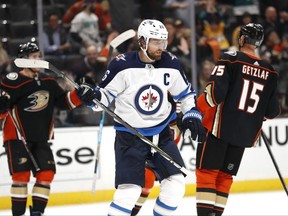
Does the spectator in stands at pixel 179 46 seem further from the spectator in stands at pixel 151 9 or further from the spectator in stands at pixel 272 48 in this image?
the spectator in stands at pixel 272 48

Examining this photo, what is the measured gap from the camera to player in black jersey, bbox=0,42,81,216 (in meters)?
5.13

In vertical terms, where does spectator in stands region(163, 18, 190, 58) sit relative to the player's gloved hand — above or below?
below

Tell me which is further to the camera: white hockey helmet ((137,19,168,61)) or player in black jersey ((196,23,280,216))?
player in black jersey ((196,23,280,216))

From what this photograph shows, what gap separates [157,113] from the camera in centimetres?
422

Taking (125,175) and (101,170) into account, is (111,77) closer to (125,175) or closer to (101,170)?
(125,175)

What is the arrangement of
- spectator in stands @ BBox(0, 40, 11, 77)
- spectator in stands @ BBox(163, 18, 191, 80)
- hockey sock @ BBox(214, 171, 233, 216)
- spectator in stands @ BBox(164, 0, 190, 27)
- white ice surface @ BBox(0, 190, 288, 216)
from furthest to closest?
spectator in stands @ BBox(164, 0, 190, 27) → spectator in stands @ BBox(163, 18, 191, 80) → spectator in stands @ BBox(0, 40, 11, 77) → white ice surface @ BBox(0, 190, 288, 216) → hockey sock @ BBox(214, 171, 233, 216)

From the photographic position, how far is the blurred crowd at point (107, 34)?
711 cm

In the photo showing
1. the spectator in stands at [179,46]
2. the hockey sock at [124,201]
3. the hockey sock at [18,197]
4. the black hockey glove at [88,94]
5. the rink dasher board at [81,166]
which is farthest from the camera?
the spectator in stands at [179,46]

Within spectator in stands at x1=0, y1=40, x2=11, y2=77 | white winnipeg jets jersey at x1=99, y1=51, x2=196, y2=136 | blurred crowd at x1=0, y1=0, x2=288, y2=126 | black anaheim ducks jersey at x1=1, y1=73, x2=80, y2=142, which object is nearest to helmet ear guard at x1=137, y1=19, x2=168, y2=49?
white winnipeg jets jersey at x1=99, y1=51, x2=196, y2=136

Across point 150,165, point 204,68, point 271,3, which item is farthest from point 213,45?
point 150,165

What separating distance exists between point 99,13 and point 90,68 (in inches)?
31.7

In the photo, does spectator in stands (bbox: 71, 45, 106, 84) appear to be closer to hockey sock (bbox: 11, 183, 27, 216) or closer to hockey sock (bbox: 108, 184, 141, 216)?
hockey sock (bbox: 11, 183, 27, 216)

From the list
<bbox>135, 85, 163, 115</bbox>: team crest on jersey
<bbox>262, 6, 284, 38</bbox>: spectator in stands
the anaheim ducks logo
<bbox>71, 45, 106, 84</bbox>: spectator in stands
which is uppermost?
<bbox>135, 85, 163, 115</bbox>: team crest on jersey

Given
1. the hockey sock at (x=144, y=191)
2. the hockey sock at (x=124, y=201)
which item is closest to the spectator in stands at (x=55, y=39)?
the hockey sock at (x=144, y=191)
